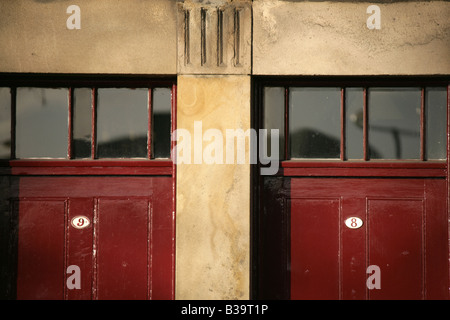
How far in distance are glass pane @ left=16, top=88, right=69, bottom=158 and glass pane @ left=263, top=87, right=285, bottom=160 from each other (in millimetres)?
1759

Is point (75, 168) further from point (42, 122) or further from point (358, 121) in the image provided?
point (358, 121)

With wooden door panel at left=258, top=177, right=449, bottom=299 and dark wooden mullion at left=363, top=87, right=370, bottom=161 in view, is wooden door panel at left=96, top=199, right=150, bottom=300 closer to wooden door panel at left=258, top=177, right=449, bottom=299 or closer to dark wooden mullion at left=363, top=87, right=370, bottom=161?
wooden door panel at left=258, top=177, right=449, bottom=299

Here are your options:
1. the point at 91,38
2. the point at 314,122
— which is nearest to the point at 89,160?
the point at 91,38

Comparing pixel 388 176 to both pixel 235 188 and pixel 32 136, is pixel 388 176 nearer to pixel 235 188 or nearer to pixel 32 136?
pixel 235 188

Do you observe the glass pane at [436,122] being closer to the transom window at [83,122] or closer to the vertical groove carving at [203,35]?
the vertical groove carving at [203,35]

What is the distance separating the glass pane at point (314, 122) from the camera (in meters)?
3.64

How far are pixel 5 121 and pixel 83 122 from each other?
0.68m

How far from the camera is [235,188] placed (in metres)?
3.38

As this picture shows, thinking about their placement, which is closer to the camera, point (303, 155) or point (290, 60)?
point (290, 60)

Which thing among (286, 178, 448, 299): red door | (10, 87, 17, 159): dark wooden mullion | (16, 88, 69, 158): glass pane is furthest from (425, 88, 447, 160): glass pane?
(10, 87, 17, 159): dark wooden mullion

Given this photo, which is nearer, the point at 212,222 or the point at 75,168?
the point at 212,222

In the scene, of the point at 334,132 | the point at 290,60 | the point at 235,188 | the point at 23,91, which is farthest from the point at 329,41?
the point at 23,91

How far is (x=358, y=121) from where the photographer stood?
363 cm
